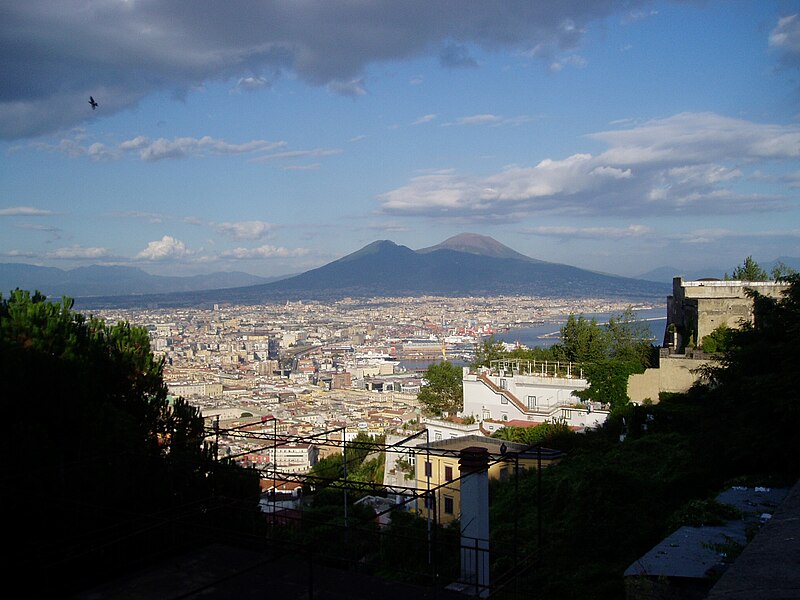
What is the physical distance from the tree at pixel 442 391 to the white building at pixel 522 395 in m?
5.42

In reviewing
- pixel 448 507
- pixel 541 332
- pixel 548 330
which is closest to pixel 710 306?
pixel 448 507

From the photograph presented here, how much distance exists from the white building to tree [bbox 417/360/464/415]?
5424 millimetres

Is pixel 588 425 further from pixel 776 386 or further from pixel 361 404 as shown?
pixel 361 404

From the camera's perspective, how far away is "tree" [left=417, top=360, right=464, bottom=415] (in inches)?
1304

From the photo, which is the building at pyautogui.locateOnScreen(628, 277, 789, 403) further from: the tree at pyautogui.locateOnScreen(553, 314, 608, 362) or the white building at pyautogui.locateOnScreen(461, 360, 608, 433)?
the tree at pyautogui.locateOnScreen(553, 314, 608, 362)

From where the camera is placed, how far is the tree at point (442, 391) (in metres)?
33.1

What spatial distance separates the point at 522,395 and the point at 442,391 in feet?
28.3

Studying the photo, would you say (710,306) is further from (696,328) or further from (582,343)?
(582,343)

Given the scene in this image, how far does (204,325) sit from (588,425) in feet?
295

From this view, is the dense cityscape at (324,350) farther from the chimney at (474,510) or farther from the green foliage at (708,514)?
the green foliage at (708,514)

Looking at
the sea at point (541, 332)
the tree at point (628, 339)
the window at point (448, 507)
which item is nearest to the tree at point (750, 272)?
the tree at point (628, 339)

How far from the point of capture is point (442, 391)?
33.9 metres

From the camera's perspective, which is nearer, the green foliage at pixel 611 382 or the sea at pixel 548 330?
the green foliage at pixel 611 382

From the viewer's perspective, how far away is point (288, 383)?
209 ft
